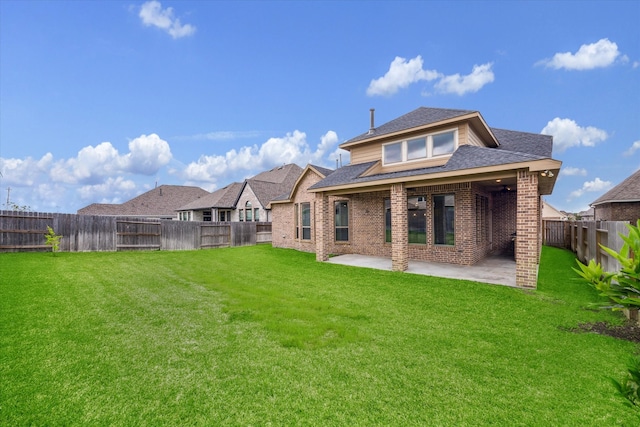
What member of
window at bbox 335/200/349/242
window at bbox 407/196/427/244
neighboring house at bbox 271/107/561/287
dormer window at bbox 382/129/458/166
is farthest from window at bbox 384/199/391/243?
window at bbox 335/200/349/242

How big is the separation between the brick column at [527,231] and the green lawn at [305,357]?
487 mm

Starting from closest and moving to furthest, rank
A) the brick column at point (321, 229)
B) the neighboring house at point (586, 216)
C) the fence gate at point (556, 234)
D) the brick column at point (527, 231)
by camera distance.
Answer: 1. the brick column at point (527, 231)
2. the brick column at point (321, 229)
3. the fence gate at point (556, 234)
4. the neighboring house at point (586, 216)

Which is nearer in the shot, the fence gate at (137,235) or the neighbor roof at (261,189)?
the fence gate at (137,235)

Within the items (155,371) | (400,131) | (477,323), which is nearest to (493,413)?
(477,323)

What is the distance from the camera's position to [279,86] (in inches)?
896

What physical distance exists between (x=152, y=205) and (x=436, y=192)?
32.9 meters

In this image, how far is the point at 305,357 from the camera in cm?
412

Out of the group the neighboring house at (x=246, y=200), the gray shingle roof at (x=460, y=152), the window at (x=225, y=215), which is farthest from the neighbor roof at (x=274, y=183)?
the gray shingle roof at (x=460, y=152)

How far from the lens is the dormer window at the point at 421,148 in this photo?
11102 millimetres

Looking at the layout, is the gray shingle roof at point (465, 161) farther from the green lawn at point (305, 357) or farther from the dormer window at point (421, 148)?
the green lawn at point (305, 357)

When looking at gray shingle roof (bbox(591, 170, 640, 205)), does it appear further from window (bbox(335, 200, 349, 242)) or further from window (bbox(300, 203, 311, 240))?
window (bbox(300, 203, 311, 240))

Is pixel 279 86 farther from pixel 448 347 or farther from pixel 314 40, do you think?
pixel 448 347

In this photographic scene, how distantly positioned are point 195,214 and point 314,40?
21036mm

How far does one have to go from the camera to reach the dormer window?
36.4 ft
